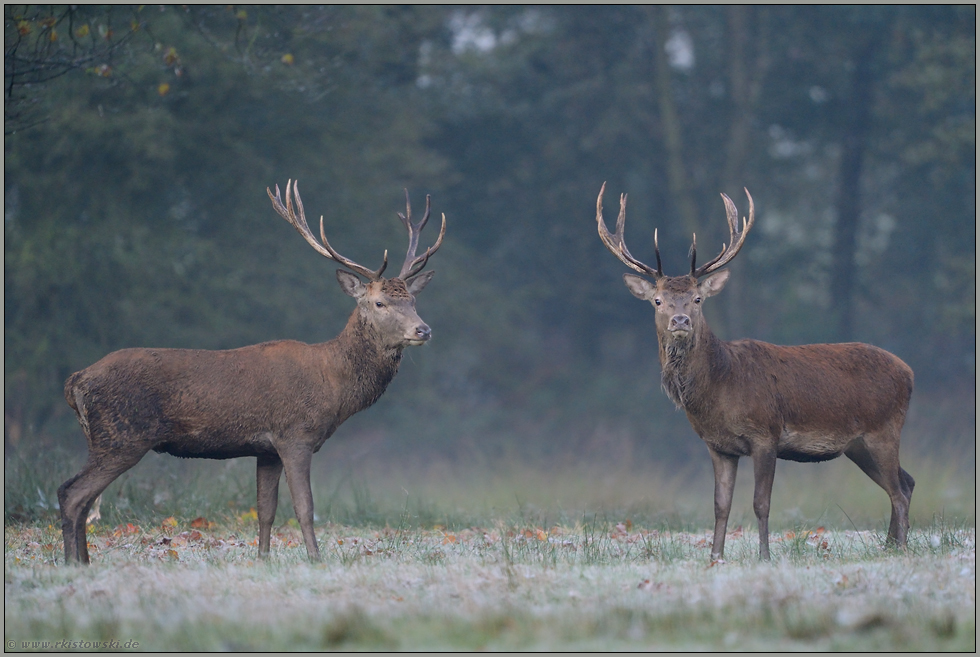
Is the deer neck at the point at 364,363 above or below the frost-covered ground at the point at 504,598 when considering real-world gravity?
above

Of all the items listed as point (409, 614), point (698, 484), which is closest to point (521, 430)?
point (698, 484)

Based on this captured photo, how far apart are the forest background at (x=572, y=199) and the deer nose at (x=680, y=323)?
34.8 feet

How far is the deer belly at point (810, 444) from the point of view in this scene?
787 centimetres

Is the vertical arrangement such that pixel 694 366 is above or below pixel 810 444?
above

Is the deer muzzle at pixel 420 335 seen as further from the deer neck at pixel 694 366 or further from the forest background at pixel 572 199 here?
the forest background at pixel 572 199

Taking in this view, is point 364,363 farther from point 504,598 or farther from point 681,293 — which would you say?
point 504,598

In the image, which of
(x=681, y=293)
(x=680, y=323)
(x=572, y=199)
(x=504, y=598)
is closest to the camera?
(x=504, y=598)

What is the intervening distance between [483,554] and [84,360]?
10.7m

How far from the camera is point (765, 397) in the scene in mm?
7734

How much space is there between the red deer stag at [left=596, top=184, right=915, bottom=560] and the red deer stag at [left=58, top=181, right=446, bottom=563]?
5.69ft

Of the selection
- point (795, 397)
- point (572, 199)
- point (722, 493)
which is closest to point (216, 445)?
point (722, 493)

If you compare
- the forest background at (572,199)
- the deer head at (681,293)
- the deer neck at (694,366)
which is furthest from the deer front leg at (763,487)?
the forest background at (572,199)

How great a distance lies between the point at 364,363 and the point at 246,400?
86 cm

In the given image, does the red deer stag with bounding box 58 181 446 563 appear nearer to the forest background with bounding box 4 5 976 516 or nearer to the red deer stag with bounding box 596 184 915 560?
the red deer stag with bounding box 596 184 915 560
